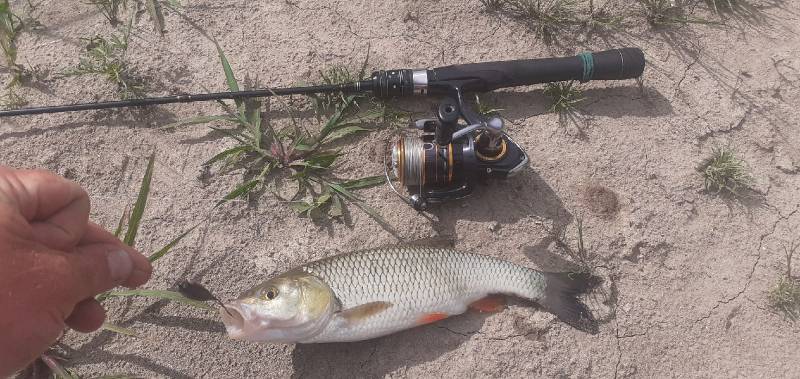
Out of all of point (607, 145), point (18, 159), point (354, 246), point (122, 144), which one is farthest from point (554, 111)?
point (18, 159)

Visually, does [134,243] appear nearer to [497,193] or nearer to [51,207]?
[51,207]

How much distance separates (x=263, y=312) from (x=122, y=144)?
169 cm

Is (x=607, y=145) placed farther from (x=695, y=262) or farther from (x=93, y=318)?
(x=93, y=318)

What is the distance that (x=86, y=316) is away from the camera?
2.22m

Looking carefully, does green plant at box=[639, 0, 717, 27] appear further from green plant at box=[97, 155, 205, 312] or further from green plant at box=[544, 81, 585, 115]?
green plant at box=[97, 155, 205, 312]

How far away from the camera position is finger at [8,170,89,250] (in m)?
1.76

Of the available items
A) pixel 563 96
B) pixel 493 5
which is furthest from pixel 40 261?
pixel 493 5

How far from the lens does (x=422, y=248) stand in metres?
2.99

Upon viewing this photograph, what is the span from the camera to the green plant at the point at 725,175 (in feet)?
11.4

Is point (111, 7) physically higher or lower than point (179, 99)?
higher

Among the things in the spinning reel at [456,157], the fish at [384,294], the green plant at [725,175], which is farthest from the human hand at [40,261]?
the green plant at [725,175]

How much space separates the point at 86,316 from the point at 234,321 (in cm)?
69

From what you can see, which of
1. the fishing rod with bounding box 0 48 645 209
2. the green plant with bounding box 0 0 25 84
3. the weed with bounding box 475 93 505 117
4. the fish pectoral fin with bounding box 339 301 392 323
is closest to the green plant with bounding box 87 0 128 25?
the green plant with bounding box 0 0 25 84

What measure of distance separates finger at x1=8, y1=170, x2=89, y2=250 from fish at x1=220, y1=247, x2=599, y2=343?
941mm
